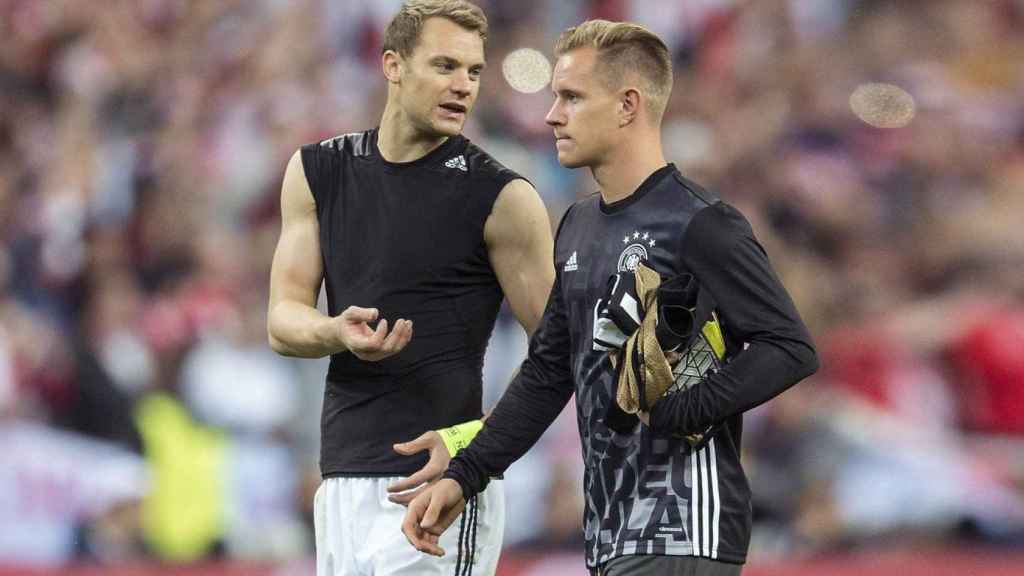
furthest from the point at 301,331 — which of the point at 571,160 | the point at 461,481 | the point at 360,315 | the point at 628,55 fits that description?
the point at 628,55

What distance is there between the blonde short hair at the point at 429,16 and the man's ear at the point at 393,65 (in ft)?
0.05

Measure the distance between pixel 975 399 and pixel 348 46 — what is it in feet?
14.0

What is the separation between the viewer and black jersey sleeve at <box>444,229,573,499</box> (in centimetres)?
421

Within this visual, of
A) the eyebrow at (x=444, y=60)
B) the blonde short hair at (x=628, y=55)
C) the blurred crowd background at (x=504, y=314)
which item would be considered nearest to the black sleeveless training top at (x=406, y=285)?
the eyebrow at (x=444, y=60)

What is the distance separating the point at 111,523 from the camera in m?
8.84

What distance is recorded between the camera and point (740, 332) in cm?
378

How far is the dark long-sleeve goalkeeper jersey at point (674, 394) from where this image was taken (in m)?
3.74

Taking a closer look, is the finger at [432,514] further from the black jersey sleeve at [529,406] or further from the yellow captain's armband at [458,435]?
the yellow captain's armband at [458,435]

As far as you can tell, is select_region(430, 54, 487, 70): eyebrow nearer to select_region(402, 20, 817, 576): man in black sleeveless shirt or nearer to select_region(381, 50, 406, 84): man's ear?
select_region(381, 50, 406, 84): man's ear

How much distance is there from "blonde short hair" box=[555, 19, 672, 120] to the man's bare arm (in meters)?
0.90

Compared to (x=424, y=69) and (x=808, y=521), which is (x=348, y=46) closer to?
(x=808, y=521)

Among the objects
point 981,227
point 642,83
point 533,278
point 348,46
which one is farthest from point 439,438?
point 348,46

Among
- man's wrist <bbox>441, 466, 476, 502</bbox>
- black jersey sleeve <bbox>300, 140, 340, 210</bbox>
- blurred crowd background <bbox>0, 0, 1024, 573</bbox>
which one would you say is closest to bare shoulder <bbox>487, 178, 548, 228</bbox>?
black jersey sleeve <bbox>300, 140, 340, 210</bbox>

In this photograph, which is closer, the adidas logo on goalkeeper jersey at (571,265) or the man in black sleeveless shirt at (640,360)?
the man in black sleeveless shirt at (640,360)
